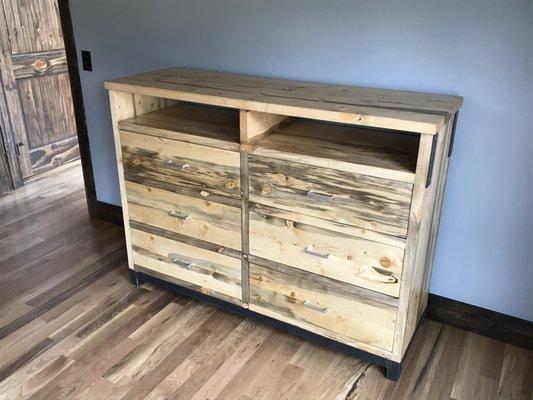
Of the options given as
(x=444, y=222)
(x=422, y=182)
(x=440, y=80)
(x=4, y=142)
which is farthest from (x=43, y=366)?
(x=4, y=142)

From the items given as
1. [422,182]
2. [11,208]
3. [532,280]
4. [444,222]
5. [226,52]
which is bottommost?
[11,208]

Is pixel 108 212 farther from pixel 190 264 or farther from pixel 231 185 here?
pixel 231 185

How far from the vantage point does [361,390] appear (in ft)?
5.84

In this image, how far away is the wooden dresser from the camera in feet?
5.26

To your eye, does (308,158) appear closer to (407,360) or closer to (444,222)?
(444,222)

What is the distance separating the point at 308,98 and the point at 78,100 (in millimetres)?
1660

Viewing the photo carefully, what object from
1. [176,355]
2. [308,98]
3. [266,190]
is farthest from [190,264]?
[308,98]

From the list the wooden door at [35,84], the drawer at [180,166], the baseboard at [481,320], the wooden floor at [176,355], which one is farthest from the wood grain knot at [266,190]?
the wooden door at [35,84]

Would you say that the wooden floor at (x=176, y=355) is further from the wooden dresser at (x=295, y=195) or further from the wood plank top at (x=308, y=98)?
the wood plank top at (x=308, y=98)

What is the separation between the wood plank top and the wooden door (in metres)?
1.85

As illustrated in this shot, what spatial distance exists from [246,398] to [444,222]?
3.40 ft

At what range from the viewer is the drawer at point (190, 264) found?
6.72ft

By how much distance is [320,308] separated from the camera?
1856 millimetres

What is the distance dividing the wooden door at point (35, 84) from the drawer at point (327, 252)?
8.29 feet
